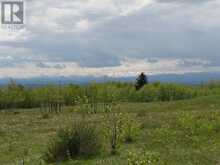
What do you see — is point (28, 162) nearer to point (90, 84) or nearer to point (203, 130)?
point (203, 130)

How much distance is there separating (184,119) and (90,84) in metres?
63.7

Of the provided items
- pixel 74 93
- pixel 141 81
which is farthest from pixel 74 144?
pixel 141 81

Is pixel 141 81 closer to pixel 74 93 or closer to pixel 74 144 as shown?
pixel 74 93

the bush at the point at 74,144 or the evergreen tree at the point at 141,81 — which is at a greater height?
the evergreen tree at the point at 141,81

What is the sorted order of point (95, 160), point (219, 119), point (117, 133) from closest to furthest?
point (95, 160) < point (117, 133) < point (219, 119)

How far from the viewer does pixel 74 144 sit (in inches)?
632

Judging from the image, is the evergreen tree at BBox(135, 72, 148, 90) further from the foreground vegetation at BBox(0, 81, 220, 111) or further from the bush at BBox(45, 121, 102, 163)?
the bush at BBox(45, 121, 102, 163)

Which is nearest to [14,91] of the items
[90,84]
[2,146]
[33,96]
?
[33,96]

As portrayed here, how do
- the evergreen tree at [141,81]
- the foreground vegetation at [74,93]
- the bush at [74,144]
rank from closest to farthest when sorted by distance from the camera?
the bush at [74,144]
the foreground vegetation at [74,93]
the evergreen tree at [141,81]

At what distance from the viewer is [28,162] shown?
15.7 meters

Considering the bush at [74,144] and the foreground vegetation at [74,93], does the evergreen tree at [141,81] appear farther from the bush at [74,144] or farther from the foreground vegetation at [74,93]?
the bush at [74,144]

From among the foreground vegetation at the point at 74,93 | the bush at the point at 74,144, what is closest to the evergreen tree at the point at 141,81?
the foreground vegetation at the point at 74,93

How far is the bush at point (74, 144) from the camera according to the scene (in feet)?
51.9

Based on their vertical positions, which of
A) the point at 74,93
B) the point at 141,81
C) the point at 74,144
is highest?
the point at 141,81
